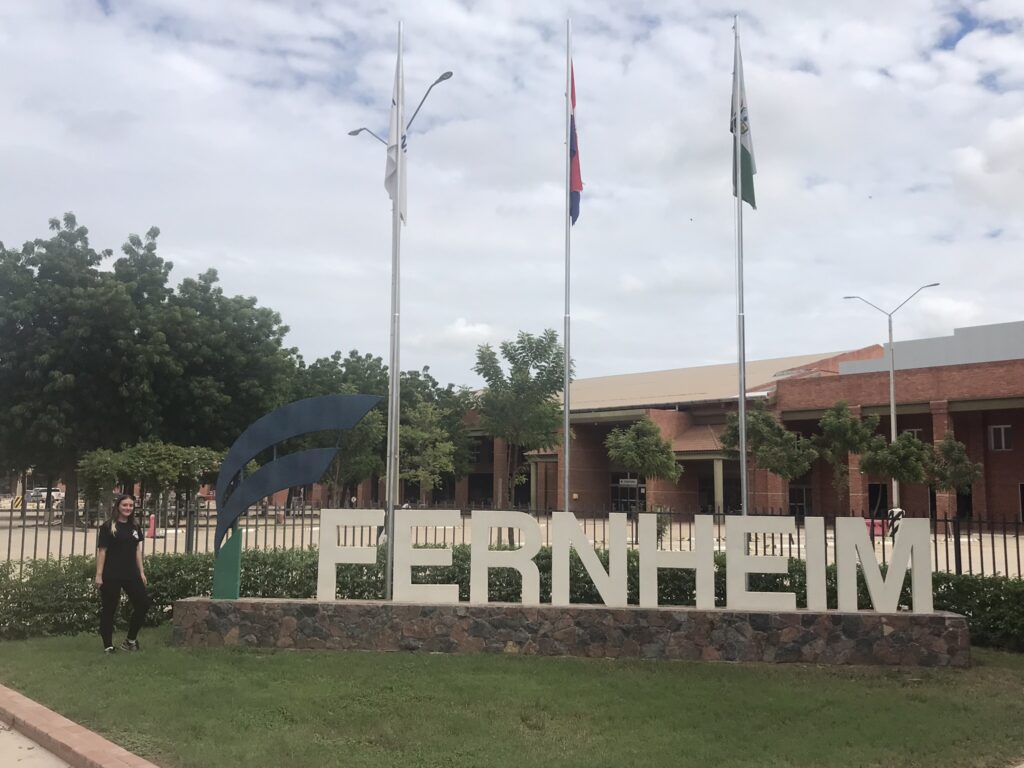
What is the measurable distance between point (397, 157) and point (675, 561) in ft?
22.7

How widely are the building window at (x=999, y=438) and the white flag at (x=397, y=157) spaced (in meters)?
37.7

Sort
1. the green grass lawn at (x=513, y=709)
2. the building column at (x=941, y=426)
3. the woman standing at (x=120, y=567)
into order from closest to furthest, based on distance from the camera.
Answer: the green grass lawn at (x=513, y=709) < the woman standing at (x=120, y=567) < the building column at (x=941, y=426)

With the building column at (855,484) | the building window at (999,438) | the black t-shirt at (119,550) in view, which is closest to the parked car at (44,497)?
the black t-shirt at (119,550)

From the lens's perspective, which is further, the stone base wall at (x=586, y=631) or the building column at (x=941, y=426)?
the building column at (x=941, y=426)

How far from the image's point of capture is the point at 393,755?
242 inches

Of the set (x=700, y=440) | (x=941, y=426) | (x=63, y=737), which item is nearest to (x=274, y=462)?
(x=63, y=737)

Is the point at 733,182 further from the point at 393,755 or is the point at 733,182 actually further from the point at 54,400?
the point at 54,400

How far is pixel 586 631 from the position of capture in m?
9.75

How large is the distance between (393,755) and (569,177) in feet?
36.6

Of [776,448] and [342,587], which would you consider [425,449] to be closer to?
[776,448]

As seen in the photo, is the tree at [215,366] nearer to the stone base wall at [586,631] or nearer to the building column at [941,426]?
the stone base wall at [586,631]

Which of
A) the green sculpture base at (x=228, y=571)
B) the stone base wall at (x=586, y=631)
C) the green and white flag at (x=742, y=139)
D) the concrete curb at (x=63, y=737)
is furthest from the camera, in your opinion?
the green and white flag at (x=742, y=139)

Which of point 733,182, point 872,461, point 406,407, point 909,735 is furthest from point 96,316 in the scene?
point 909,735

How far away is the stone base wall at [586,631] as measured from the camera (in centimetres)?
943
